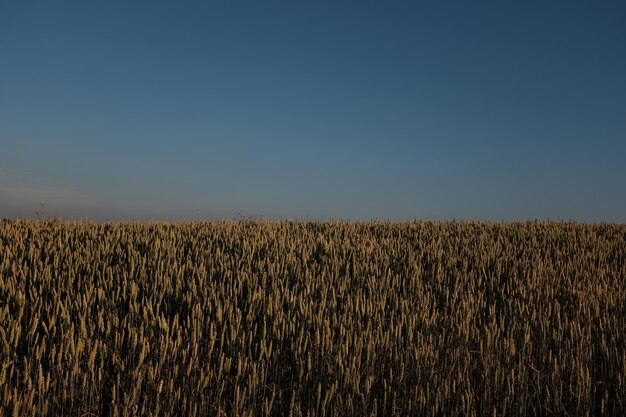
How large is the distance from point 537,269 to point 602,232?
6.20 m

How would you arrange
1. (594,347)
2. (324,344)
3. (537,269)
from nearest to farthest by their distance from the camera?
(324,344) → (594,347) → (537,269)

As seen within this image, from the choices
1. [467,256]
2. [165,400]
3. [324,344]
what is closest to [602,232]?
[467,256]

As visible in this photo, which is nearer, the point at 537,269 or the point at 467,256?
the point at 537,269

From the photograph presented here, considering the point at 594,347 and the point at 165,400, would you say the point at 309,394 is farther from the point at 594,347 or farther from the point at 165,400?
the point at 594,347

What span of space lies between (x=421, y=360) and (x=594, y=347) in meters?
1.73

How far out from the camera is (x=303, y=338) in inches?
140

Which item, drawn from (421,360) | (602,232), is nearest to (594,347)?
(421,360)

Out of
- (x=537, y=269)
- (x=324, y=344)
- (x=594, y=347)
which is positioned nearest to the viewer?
(x=324, y=344)

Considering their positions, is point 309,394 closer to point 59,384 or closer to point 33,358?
point 59,384

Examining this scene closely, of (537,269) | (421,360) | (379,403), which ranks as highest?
(537,269)

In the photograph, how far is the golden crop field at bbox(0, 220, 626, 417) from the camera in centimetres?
268

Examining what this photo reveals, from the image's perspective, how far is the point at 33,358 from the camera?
307cm

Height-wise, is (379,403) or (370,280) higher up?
(370,280)

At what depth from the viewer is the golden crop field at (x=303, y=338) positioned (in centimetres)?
268
